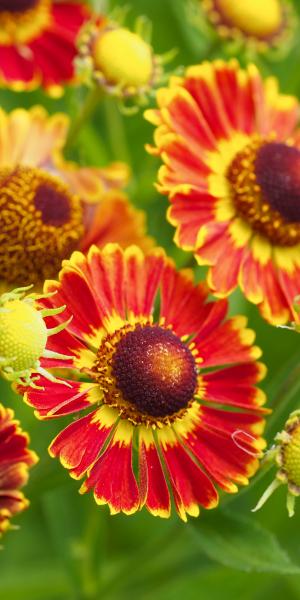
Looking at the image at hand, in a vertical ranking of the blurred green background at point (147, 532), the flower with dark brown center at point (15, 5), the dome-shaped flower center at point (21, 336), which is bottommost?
the blurred green background at point (147, 532)

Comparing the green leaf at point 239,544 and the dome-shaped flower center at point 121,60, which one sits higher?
the dome-shaped flower center at point 121,60

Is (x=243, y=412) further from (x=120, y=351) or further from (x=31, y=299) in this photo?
(x=31, y=299)

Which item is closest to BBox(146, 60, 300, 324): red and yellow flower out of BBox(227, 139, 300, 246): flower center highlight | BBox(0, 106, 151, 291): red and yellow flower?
BBox(227, 139, 300, 246): flower center highlight

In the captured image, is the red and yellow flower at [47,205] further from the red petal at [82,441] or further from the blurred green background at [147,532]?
the red petal at [82,441]

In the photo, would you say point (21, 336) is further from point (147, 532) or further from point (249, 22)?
point (249, 22)

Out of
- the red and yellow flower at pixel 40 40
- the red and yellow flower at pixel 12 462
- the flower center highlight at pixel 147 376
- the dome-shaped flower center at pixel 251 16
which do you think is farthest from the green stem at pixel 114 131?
the red and yellow flower at pixel 12 462

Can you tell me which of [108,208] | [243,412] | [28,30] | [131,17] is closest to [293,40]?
[131,17]
